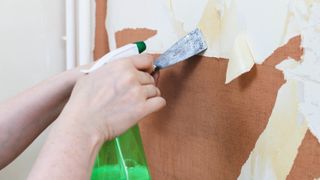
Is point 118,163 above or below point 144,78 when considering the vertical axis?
below

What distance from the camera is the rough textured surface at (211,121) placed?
0.41m

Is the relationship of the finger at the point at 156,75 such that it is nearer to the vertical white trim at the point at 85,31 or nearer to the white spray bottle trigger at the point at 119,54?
the white spray bottle trigger at the point at 119,54

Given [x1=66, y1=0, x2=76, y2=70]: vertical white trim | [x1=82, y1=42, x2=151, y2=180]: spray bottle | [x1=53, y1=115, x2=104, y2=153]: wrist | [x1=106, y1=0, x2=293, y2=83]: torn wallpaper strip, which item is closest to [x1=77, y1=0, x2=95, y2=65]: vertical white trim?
[x1=66, y1=0, x2=76, y2=70]: vertical white trim

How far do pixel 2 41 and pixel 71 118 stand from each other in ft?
1.26

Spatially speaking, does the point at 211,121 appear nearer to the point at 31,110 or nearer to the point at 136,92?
the point at 136,92

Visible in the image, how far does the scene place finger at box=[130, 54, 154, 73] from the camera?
0.46 metres

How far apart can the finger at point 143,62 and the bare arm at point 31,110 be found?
0.32 feet

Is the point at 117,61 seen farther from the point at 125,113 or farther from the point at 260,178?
the point at 260,178

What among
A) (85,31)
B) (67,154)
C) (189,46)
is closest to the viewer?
(67,154)

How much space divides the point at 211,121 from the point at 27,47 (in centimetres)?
42

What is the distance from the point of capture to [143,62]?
0.47 metres

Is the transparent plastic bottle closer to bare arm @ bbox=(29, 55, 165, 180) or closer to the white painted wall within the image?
bare arm @ bbox=(29, 55, 165, 180)

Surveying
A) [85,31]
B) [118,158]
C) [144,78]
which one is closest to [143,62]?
[144,78]

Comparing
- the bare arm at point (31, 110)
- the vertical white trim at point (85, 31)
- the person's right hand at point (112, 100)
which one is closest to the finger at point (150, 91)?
the person's right hand at point (112, 100)
